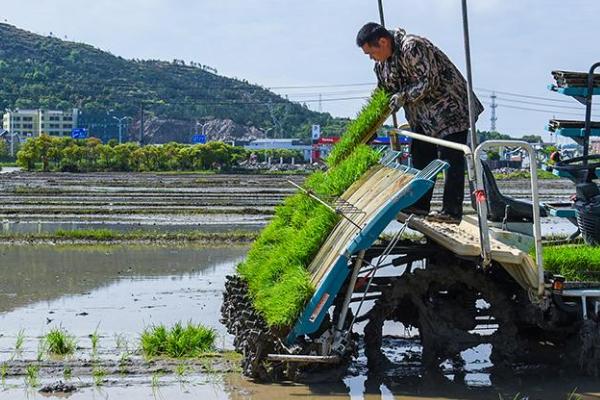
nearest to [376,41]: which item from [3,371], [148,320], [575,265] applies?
[575,265]

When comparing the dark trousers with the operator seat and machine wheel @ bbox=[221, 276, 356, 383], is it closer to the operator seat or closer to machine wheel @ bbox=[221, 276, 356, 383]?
the operator seat

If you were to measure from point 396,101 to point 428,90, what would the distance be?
0.30m

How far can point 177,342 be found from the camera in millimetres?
10000

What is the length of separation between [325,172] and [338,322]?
2.51m

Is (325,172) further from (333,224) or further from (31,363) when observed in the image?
(31,363)

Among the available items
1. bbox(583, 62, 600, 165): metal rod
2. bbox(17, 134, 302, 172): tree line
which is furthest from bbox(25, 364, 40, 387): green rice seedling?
bbox(17, 134, 302, 172): tree line

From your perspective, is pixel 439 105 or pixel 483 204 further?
pixel 439 105

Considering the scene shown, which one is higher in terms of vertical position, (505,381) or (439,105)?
(439,105)

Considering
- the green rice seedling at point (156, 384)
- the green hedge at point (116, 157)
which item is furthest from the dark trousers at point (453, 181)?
the green hedge at point (116, 157)

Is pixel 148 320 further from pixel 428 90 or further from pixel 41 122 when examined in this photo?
pixel 41 122

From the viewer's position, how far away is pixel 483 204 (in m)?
8.22

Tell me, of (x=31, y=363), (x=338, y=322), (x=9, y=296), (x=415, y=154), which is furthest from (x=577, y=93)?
(x=9, y=296)

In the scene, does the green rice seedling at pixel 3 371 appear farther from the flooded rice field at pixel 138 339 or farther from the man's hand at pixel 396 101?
the man's hand at pixel 396 101

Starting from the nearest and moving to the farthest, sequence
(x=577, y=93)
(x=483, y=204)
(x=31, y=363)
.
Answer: (x=483, y=204)
(x=31, y=363)
(x=577, y=93)
